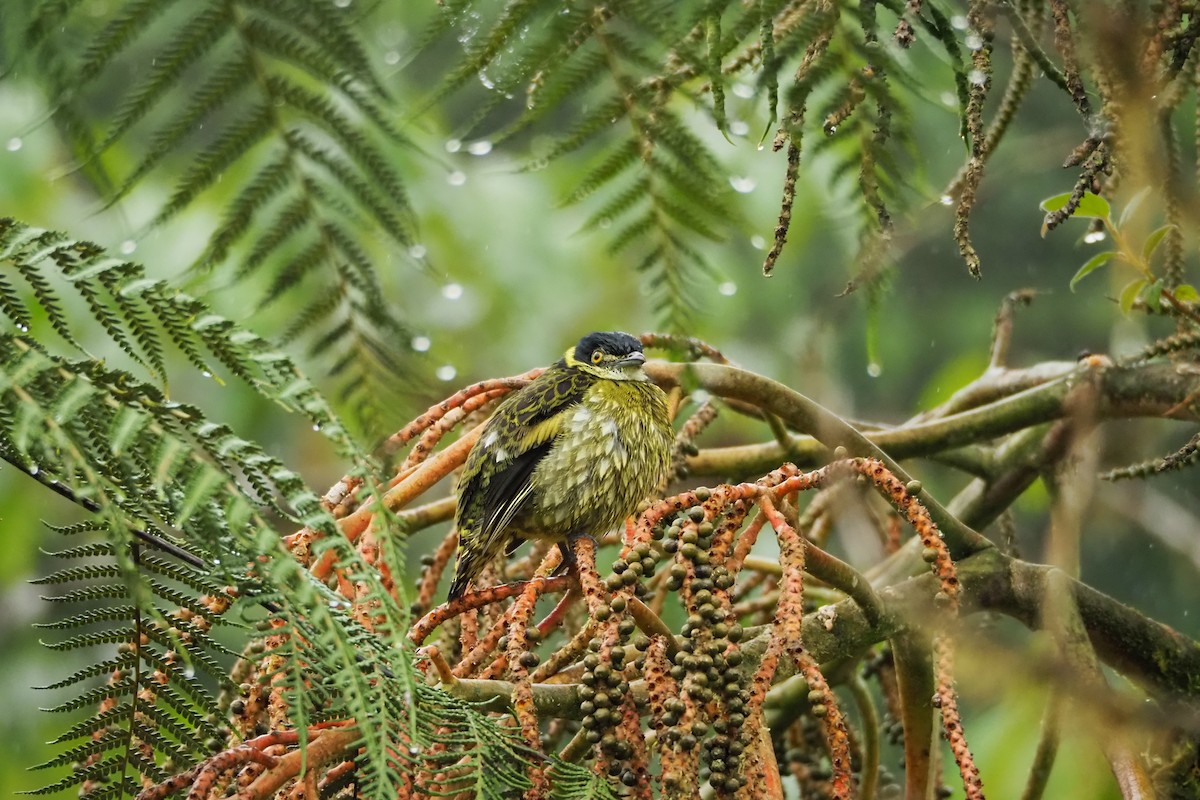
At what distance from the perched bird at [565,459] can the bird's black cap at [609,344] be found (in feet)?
0.37

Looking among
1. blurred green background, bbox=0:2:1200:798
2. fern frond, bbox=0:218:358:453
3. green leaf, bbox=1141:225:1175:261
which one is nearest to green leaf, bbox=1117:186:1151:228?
green leaf, bbox=1141:225:1175:261

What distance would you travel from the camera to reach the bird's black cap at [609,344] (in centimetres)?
244

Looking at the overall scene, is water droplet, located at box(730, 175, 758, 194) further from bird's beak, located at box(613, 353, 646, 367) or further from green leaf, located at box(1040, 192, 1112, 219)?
bird's beak, located at box(613, 353, 646, 367)

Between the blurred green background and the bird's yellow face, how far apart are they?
8.3 inches

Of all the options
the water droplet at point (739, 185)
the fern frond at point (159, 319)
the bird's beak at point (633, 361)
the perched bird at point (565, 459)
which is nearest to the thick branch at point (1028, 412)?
the perched bird at point (565, 459)

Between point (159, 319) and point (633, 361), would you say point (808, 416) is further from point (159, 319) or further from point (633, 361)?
point (159, 319)

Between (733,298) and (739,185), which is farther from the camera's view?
(733,298)

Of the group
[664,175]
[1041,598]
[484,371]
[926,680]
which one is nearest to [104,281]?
[664,175]

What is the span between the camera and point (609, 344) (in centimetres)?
247

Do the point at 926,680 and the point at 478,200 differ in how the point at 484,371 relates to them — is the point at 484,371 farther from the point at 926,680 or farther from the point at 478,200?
the point at 926,680

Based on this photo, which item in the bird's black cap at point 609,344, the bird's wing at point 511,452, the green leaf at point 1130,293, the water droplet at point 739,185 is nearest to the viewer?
the water droplet at point 739,185

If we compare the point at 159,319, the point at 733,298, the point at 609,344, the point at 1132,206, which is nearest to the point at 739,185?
the point at 159,319

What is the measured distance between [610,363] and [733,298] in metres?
2.86

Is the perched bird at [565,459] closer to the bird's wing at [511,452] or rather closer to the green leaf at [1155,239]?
the bird's wing at [511,452]
